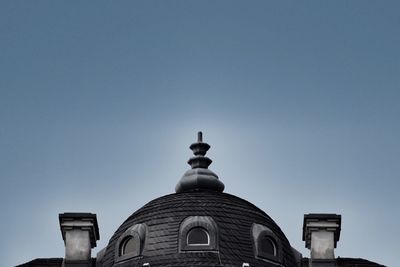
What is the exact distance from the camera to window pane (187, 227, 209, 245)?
52562 millimetres

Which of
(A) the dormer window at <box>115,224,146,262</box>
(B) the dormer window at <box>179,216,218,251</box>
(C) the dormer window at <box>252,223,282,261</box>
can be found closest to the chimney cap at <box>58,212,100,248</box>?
(A) the dormer window at <box>115,224,146,262</box>

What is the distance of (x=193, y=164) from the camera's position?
188 feet

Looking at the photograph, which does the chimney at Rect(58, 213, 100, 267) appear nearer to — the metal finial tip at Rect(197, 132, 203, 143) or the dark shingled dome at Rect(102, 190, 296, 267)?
the dark shingled dome at Rect(102, 190, 296, 267)

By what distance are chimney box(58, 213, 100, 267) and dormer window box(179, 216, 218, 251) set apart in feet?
12.0

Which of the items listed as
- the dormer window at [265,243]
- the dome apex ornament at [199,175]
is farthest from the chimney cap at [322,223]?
the dome apex ornament at [199,175]

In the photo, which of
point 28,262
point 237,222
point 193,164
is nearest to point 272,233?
point 237,222

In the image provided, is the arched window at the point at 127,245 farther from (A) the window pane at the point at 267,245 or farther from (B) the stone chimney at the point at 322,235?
(B) the stone chimney at the point at 322,235

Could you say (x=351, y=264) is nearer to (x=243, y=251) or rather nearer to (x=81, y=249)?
(x=243, y=251)

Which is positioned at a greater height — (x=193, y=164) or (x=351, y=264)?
(x=193, y=164)

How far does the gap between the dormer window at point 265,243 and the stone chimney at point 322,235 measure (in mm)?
1573

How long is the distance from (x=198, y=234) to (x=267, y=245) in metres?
2.42

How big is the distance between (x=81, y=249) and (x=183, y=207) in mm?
3883

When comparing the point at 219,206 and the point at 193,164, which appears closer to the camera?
the point at 219,206

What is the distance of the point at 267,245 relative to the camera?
53.2 metres
